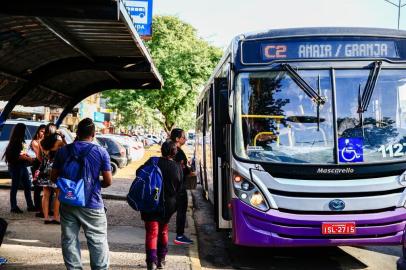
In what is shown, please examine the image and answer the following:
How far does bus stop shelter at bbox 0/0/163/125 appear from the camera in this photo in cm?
536

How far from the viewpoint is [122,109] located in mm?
33469

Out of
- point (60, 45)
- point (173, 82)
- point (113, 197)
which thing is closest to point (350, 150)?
point (60, 45)

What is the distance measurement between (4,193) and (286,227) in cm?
889

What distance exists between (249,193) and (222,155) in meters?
1.07

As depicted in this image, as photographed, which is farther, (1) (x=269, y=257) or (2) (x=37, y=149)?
(2) (x=37, y=149)

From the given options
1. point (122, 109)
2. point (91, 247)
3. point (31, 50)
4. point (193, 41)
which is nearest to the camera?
point (91, 247)

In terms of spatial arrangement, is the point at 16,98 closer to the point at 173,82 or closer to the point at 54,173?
the point at 54,173

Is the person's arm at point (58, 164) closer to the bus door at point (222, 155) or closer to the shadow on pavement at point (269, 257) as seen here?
the bus door at point (222, 155)

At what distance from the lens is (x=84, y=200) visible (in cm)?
491

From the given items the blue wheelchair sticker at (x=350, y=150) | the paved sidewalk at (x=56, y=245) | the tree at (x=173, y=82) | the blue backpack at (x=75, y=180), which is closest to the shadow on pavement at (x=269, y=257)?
the paved sidewalk at (x=56, y=245)

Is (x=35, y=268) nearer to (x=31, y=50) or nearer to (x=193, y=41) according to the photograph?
(x=31, y=50)

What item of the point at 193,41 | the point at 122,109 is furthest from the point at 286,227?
the point at 193,41

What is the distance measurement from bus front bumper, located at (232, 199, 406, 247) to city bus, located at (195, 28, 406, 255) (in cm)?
1

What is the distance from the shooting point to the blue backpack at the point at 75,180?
4891mm
